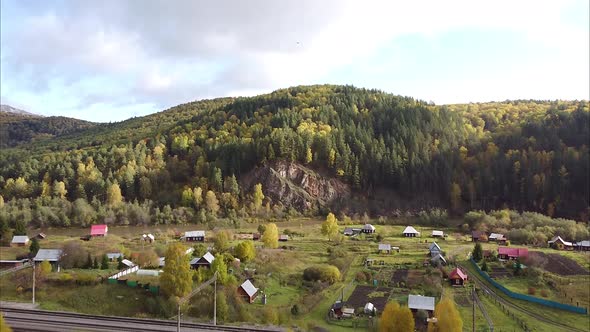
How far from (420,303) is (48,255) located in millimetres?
38431

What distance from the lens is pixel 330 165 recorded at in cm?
10225

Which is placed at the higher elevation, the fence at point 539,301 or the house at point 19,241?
the house at point 19,241

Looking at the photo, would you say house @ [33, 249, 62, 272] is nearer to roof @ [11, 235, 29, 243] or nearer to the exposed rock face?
roof @ [11, 235, 29, 243]

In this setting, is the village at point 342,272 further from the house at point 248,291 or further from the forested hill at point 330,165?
the forested hill at point 330,165

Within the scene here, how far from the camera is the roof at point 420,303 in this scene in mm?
38344

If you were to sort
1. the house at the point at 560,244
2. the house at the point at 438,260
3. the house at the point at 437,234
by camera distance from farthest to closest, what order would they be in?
1. the house at the point at 437,234
2. the house at the point at 560,244
3. the house at the point at 438,260

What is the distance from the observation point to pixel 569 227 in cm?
7175

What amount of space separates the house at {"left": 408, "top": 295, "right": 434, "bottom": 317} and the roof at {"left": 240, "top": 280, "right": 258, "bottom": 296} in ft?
44.5

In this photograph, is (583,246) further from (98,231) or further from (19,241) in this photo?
(19,241)

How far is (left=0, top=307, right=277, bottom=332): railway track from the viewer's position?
1252 inches

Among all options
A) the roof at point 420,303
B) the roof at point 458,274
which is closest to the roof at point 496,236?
the roof at point 458,274

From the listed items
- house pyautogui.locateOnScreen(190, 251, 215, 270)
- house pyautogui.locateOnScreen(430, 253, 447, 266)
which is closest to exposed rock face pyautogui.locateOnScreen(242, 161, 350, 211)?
house pyautogui.locateOnScreen(430, 253, 447, 266)

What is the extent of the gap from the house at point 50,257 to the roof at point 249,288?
69.0ft

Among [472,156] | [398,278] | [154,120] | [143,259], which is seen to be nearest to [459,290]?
[398,278]
